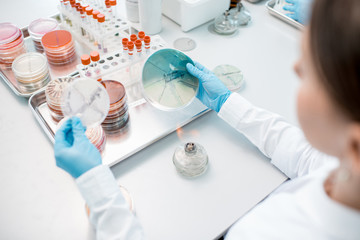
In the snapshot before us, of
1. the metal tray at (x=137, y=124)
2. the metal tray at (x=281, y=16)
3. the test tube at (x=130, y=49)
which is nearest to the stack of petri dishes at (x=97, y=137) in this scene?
the metal tray at (x=137, y=124)

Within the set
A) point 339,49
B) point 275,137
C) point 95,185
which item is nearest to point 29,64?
point 95,185

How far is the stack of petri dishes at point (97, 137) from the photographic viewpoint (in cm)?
103

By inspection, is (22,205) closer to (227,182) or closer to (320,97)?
(227,182)

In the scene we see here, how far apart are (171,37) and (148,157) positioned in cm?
68

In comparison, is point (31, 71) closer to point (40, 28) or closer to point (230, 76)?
point (40, 28)

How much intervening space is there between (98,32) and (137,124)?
46 cm

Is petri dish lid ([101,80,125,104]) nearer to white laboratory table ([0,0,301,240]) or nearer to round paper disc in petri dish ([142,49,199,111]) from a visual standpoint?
round paper disc in petri dish ([142,49,199,111])

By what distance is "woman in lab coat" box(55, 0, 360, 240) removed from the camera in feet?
1.53

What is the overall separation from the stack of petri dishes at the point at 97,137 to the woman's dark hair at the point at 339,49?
73 centimetres

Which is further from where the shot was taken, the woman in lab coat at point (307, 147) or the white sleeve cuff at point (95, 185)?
the white sleeve cuff at point (95, 185)

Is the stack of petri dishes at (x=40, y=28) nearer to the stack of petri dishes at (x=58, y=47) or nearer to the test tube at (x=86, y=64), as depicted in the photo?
the stack of petri dishes at (x=58, y=47)

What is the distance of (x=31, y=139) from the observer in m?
1.12

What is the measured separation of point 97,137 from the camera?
105 centimetres

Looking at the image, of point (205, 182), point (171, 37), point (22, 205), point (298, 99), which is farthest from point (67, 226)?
point (171, 37)
